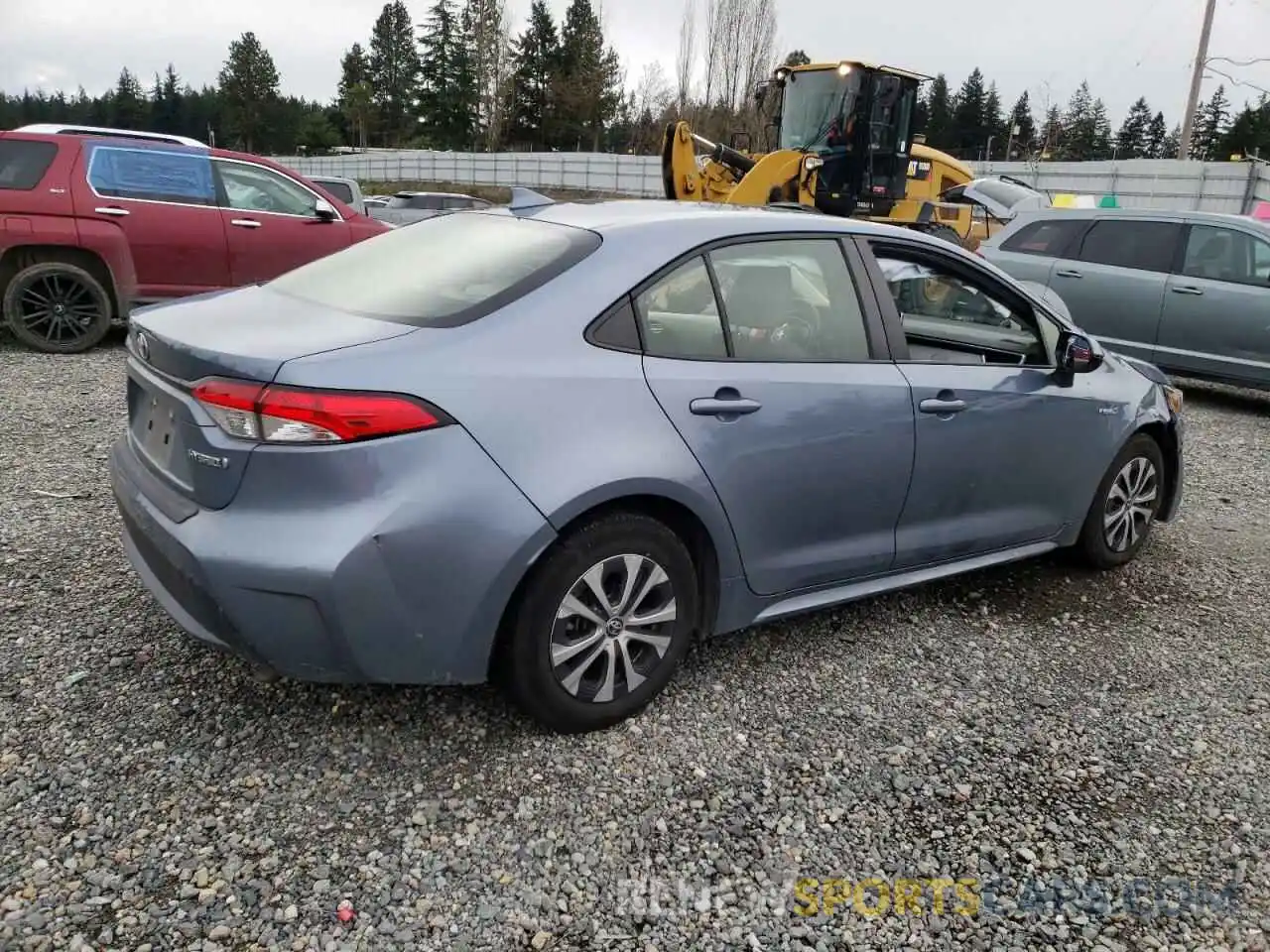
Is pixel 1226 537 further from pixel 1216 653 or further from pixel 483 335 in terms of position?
pixel 483 335

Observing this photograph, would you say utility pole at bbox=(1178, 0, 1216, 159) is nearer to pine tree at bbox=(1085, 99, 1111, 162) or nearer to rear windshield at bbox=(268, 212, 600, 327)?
rear windshield at bbox=(268, 212, 600, 327)

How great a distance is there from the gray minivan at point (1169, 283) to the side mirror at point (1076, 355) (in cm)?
514

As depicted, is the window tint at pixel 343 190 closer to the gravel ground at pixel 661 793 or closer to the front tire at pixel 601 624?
the gravel ground at pixel 661 793

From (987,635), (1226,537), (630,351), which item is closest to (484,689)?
(630,351)

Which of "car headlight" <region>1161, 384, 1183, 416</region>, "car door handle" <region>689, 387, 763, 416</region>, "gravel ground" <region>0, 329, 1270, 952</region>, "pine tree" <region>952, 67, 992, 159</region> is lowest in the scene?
"gravel ground" <region>0, 329, 1270, 952</region>

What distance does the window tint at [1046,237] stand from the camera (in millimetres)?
9203

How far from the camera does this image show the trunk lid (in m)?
2.48

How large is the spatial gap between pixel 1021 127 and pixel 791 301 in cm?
9717

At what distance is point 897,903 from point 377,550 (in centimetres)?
151

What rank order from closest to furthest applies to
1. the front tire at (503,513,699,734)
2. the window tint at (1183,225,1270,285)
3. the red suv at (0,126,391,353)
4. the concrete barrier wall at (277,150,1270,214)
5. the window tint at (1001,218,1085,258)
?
the front tire at (503,513,699,734), the red suv at (0,126,391,353), the window tint at (1183,225,1270,285), the window tint at (1001,218,1085,258), the concrete barrier wall at (277,150,1270,214)

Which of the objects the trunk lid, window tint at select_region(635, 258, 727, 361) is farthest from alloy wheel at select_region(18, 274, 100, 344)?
window tint at select_region(635, 258, 727, 361)

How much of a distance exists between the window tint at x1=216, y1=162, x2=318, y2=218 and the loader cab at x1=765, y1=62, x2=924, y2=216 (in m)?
7.30

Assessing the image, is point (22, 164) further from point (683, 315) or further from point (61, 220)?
point (683, 315)

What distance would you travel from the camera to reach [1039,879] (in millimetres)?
2486
